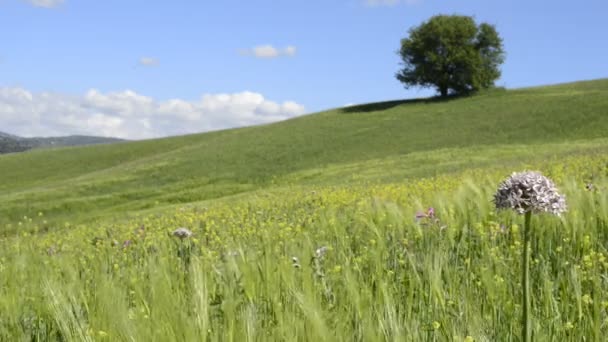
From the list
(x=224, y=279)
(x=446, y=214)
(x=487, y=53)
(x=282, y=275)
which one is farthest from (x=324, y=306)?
(x=487, y=53)

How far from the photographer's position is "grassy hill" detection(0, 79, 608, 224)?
125 ft

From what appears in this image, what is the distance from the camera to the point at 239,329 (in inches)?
85.2

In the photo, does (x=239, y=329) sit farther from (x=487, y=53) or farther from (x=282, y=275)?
(x=487, y=53)

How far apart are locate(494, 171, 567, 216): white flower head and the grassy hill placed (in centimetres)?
2705

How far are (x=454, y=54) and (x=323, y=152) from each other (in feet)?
95.3

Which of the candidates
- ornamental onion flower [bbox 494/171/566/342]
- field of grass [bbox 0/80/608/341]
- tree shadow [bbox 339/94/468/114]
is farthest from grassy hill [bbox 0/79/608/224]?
ornamental onion flower [bbox 494/171/566/342]

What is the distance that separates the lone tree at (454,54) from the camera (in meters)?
73.6

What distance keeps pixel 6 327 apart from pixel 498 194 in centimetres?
253

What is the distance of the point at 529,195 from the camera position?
2971 millimetres

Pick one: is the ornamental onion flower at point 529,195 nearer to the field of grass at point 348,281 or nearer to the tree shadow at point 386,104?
the field of grass at point 348,281

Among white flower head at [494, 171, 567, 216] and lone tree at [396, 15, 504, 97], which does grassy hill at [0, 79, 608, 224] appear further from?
white flower head at [494, 171, 567, 216]

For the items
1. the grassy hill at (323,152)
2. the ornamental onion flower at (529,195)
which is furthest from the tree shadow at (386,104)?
the ornamental onion flower at (529,195)

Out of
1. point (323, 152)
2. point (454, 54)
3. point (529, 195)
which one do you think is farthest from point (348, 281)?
point (454, 54)

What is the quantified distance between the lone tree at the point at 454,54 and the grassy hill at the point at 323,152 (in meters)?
3.74
